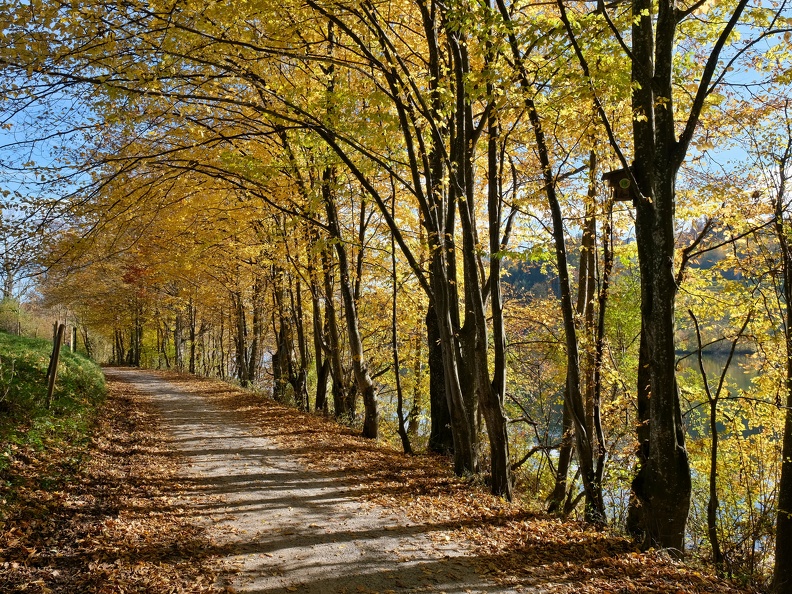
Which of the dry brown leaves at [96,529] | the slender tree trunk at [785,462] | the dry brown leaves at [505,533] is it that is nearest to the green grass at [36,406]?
the dry brown leaves at [96,529]

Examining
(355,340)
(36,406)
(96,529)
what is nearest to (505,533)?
(96,529)

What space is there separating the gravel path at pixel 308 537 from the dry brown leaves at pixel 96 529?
0.38 m

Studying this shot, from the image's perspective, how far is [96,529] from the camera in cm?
488

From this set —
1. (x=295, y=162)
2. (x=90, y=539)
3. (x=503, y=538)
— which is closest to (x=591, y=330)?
(x=503, y=538)

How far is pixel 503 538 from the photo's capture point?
17.5 ft

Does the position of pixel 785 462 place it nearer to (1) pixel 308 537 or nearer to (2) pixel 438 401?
(2) pixel 438 401

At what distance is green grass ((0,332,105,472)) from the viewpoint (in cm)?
641

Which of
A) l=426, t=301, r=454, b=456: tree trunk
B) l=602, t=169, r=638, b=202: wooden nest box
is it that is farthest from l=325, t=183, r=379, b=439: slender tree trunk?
l=602, t=169, r=638, b=202: wooden nest box

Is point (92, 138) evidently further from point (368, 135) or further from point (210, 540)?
point (210, 540)

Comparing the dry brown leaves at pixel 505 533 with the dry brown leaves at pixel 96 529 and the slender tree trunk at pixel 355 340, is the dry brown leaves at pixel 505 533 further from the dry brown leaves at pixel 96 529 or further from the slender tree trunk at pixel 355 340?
the dry brown leaves at pixel 96 529

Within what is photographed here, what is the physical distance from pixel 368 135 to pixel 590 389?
572cm

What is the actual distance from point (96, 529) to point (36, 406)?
3.89 m

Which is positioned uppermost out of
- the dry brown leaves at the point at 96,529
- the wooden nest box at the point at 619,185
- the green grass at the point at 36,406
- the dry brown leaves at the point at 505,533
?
the wooden nest box at the point at 619,185

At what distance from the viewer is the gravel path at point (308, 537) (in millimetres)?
4273
